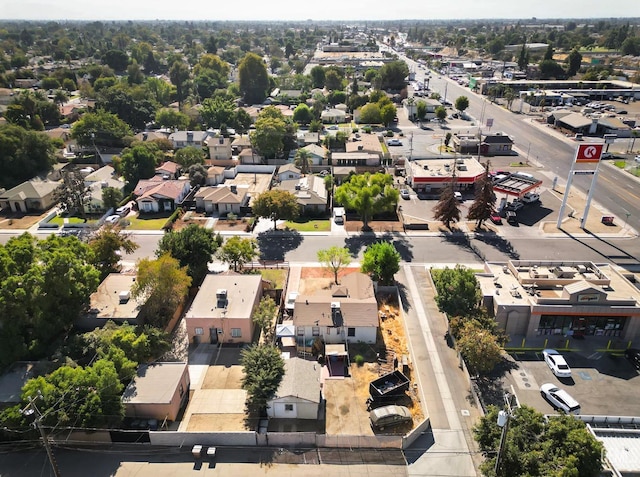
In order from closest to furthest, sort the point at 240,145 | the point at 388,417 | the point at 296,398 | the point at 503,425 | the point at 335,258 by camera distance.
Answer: the point at 503,425
the point at 388,417
the point at 296,398
the point at 335,258
the point at 240,145

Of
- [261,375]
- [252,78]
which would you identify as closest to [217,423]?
[261,375]

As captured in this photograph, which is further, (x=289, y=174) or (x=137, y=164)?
(x=289, y=174)

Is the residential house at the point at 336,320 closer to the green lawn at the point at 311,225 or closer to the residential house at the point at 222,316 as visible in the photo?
the residential house at the point at 222,316

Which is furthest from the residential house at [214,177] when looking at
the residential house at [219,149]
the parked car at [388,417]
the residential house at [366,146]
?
the parked car at [388,417]

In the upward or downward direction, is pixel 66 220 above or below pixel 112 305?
below

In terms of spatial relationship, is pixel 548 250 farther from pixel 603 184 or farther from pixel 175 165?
pixel 175 165

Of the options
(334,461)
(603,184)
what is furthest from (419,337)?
(603,184)

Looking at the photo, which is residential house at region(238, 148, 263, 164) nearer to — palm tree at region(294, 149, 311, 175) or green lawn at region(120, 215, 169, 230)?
palm tree at region(294, 149, 311, 175)

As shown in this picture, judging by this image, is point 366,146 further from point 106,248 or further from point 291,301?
point 106,248
